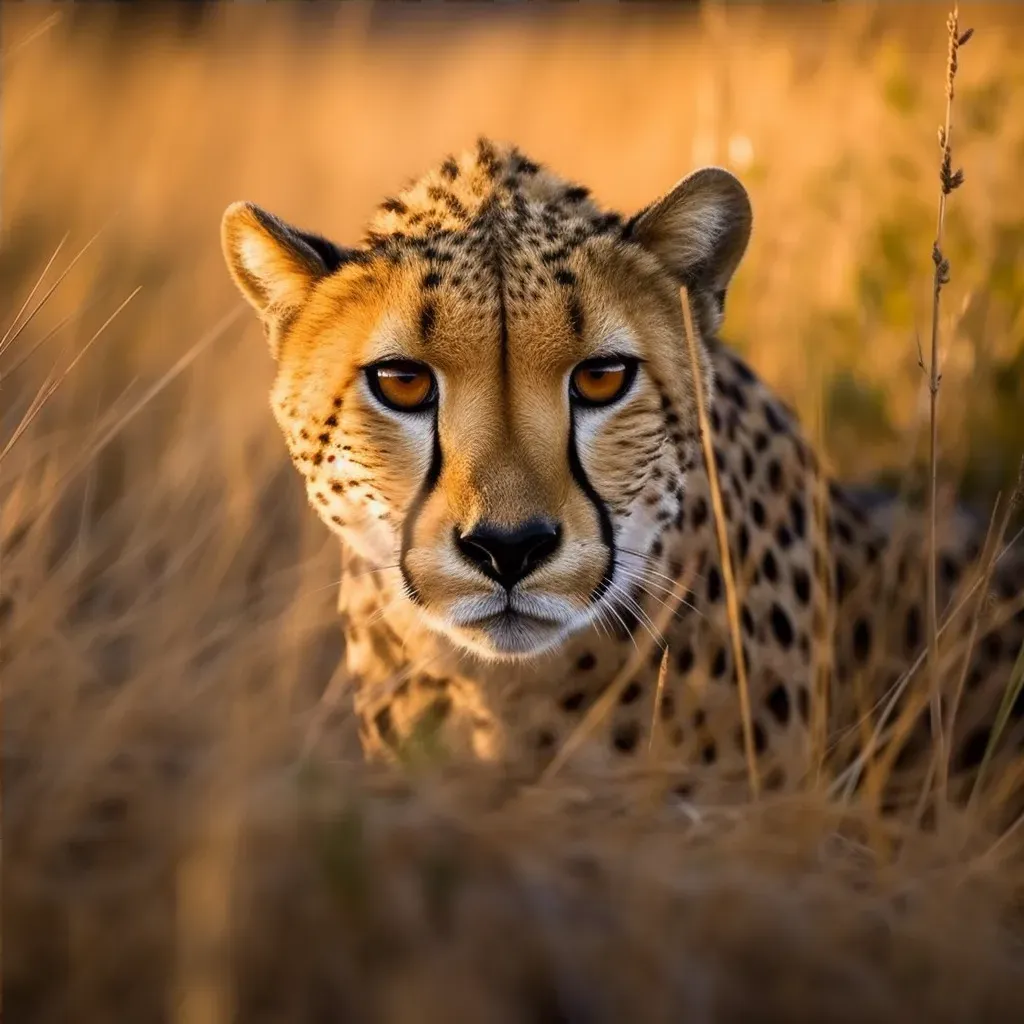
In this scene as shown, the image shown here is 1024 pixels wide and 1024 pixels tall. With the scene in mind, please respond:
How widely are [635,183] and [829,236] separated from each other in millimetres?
1719

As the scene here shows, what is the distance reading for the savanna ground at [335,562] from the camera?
48.3 inches

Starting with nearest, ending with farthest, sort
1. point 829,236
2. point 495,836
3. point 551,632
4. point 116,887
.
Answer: point 116,887 → point 495,836 → point 551,632 → point 829,236

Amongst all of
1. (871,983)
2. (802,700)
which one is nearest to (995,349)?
(802,700)

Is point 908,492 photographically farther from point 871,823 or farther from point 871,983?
point 871,983

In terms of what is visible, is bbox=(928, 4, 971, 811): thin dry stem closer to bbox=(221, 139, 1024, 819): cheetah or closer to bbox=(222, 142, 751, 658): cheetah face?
bbox=(221, 139, 1024, 819): cheetah

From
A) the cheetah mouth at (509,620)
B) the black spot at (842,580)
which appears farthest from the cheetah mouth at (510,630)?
the black spot at (842,580)

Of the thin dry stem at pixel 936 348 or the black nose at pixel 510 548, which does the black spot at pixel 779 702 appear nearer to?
the thin dry stem at pixel 936 348

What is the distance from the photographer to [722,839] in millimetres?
1516

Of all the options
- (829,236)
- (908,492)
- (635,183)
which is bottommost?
(908,492)

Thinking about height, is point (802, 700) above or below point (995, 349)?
below

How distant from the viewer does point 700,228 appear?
2023 millimetres

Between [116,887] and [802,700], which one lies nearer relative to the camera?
[116,887]

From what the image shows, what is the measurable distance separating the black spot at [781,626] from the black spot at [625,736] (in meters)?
0.33

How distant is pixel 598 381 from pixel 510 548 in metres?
0.32
